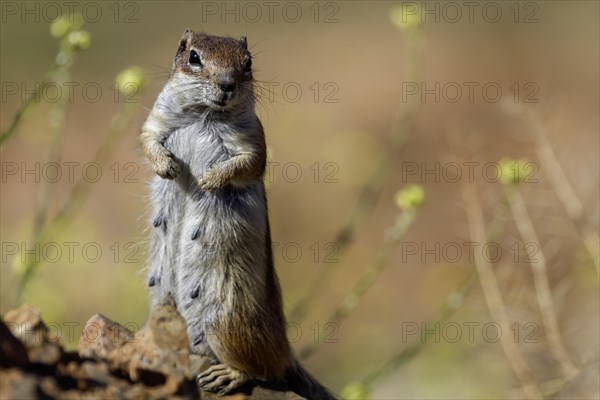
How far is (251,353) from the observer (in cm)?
541

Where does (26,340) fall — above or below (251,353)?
above

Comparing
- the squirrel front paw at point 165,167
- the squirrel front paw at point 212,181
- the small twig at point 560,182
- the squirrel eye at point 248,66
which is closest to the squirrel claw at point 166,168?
the squirrel front paw at point 165,167

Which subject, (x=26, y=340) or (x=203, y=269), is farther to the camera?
(x=203, y=269)

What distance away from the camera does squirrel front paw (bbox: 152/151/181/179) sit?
5203mm

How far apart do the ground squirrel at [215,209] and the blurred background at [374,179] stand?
37cm

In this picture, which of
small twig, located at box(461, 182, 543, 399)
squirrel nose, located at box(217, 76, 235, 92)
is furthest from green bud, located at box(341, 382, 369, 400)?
squirrel nose, located at box(217, 76, 235, 92)

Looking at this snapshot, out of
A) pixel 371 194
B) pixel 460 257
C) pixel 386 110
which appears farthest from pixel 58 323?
pixel 386 110

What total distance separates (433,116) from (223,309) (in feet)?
32.6

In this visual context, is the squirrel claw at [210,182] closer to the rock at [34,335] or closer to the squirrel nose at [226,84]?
the squirrel nose at [226,84]

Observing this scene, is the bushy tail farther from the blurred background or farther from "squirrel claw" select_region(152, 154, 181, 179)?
"squirrel claw" select_region(152, 154, 181, 179)

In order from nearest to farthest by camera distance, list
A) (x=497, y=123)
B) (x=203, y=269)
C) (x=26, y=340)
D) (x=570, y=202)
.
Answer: (x=26, y=340) < (x=203, y=269) < (x=570, y=202) < (x=497, y=123)

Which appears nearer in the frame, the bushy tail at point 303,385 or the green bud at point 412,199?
the bushy tail at point 303,385

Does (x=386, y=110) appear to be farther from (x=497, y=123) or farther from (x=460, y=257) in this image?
(x=460, y=257)

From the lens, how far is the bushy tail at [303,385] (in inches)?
225
